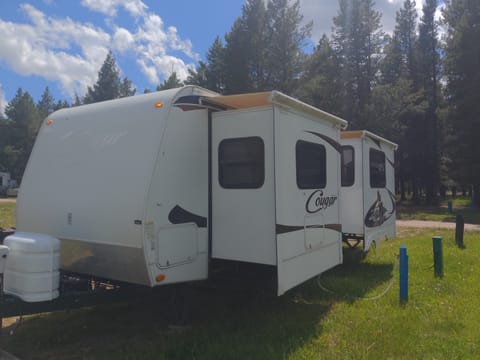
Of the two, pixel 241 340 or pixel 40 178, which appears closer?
pixel 241 340

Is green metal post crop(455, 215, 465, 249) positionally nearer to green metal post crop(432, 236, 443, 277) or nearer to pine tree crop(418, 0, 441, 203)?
green metal post crop(432, 236, 443, 277)

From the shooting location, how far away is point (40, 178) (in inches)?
203

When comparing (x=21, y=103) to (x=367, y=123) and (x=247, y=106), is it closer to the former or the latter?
(x=367, y=123)

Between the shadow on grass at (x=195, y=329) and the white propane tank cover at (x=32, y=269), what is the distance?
2.76ft

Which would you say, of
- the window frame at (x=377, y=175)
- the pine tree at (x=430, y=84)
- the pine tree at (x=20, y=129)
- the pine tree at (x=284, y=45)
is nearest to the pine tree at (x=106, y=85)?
the pine tree at (x=20, y=129)

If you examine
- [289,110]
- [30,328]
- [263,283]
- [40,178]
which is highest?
[289,110]

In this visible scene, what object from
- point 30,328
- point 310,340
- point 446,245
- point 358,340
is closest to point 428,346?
point 358,340

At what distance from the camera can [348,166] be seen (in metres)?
7.74

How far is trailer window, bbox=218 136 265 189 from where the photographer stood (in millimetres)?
4602

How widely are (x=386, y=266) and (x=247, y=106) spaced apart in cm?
527

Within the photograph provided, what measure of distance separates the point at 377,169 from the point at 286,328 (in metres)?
4.69

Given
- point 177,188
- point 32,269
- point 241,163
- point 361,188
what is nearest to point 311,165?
point 241,163

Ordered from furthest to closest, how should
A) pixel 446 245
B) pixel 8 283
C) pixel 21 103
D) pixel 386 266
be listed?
1. pixel 21 103
2. pixel 446 245
3. pixel 386 266
4. pixel 8 283

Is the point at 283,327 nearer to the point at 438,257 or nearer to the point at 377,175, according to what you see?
the point at 438,257
